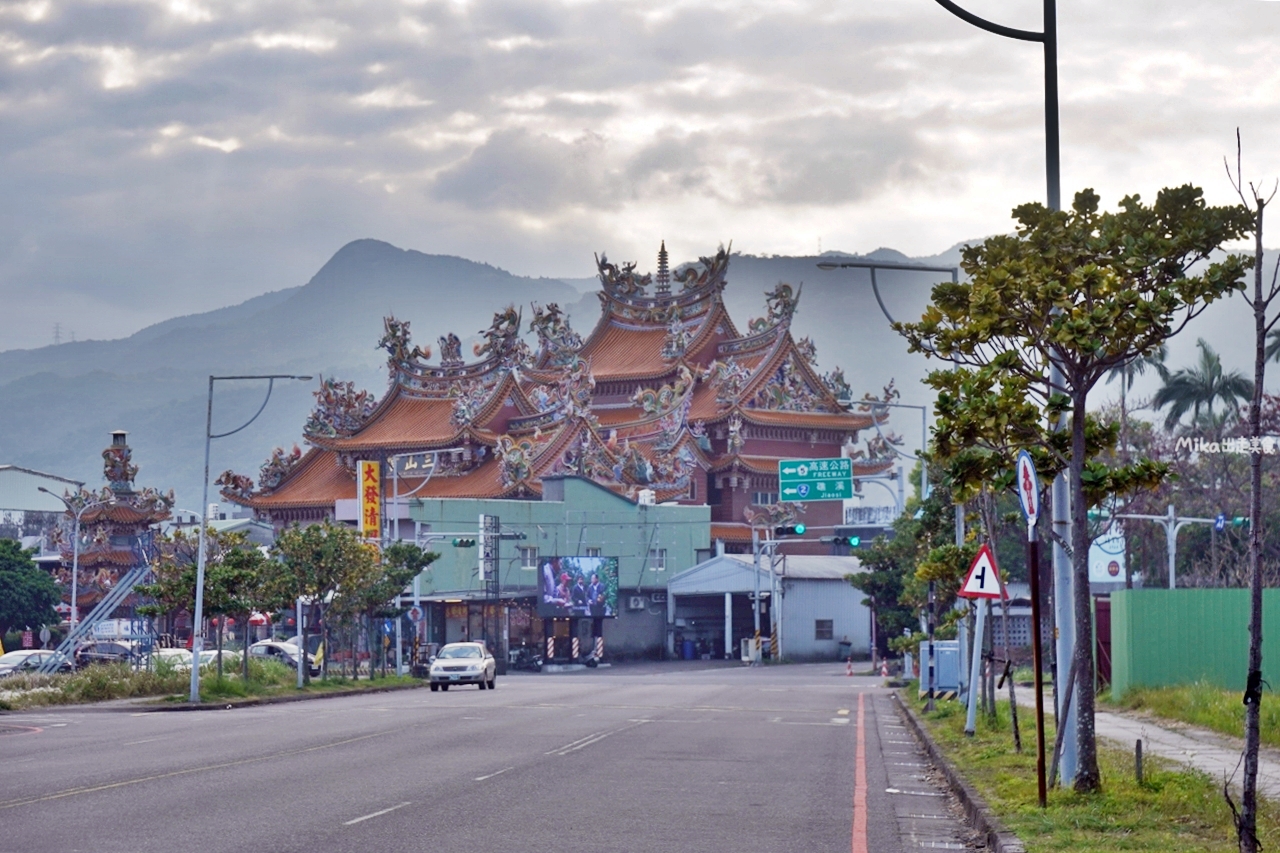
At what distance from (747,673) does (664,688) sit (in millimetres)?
16372

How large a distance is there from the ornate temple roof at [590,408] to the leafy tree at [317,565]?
3209 cm

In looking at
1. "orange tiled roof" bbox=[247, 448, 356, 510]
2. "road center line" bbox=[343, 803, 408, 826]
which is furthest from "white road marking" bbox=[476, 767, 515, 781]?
"orange tiled roof" bbox=[247, 448, 356, 510]

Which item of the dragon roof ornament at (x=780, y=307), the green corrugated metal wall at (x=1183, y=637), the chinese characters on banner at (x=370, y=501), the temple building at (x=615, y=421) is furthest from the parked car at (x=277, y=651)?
the green corrugated metal wall at (x=1183, y=637)

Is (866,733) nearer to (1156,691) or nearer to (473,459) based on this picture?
(1156,691)

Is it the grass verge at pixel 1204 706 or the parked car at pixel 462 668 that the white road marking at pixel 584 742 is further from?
the parked car at pixel 462 668

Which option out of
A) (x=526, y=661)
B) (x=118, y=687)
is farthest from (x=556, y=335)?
(x=118, y=687)

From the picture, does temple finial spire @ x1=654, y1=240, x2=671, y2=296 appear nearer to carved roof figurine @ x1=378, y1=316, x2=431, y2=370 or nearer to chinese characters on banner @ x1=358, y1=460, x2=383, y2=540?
carved roof figurine @ x1=378, y1=316, x2=431, y2=370

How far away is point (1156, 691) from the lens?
102 feet

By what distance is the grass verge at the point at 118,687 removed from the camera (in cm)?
3928

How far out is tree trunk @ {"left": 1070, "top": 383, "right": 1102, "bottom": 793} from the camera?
14930mm

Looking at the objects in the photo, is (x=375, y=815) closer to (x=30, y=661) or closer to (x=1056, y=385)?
(x=1056, y=385)

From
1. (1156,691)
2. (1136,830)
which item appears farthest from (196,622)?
(1136,830)

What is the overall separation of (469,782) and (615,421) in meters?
80.0

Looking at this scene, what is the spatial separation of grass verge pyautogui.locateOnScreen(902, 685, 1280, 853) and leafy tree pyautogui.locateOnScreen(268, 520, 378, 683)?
3184 centimetres
